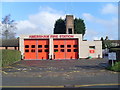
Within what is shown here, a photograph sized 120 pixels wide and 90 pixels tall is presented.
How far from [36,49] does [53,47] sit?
323 centimetres

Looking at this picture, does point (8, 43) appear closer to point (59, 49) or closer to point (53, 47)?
point (53, 47)

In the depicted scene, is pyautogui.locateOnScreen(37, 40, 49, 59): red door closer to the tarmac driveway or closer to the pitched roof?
the pitched roof

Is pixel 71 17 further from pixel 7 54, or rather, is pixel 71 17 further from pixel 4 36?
pixel 7 54

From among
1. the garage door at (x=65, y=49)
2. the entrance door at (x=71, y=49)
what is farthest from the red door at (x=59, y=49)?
the entrance door at (x=71, y=49)

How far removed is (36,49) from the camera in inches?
1761

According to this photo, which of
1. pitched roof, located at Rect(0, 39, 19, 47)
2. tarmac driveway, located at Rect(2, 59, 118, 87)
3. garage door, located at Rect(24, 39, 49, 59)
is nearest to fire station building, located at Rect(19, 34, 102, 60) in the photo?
garage door, located at Rect(24, 39, 49, 59)

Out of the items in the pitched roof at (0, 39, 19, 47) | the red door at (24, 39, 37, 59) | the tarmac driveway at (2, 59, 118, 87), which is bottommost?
the tarmac driveway at (2, 59, 118, 87)

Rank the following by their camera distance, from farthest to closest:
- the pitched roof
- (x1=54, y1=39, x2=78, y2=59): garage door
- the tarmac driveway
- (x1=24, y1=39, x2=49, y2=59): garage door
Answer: the pitched roof, (x1=54, y1=39, x2=78, y2=59): garage door, (x1=24, y1=39, x2=49, y2=59): garage door, the tarmac driveway

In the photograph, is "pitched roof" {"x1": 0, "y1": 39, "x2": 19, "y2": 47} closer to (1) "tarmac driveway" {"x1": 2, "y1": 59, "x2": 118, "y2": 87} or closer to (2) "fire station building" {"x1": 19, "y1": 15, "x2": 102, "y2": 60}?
(2) "fire station building" {"x1": 19, "y1": 15, "x2": 102, "y2": 60}

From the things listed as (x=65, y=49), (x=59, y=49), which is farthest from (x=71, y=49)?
(x=59, y=49)

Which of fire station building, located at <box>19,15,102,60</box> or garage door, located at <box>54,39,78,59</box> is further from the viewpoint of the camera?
garage door, located at <box>54,39,78,59</box>

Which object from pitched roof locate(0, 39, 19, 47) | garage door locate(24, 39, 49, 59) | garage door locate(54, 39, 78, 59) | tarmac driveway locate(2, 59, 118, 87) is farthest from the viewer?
pitched roof locate(0, 39, 19, 47)

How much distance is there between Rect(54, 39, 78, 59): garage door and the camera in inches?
1759

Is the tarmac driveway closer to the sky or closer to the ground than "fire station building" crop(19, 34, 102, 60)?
closer to the ground
